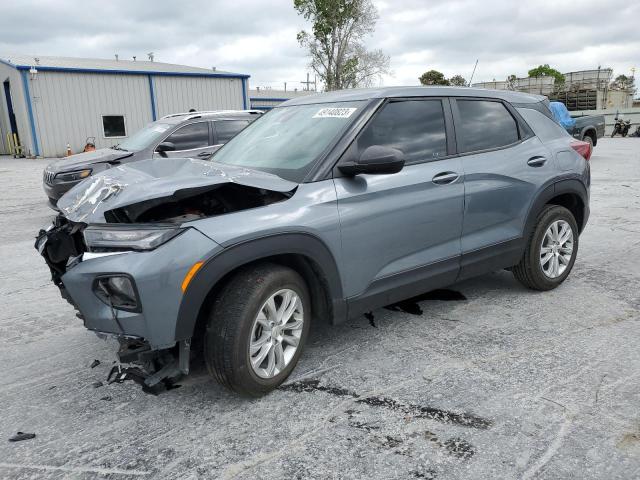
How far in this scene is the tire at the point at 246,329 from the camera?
106 inches

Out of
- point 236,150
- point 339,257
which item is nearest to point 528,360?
point 339,257

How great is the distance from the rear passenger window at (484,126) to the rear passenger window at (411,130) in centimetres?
22

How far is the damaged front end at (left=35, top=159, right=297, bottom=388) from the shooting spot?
8.24 ft

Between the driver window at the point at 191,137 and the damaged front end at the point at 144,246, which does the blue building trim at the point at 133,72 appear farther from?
the damaged front end at the point at 144,246

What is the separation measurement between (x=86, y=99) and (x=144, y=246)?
24948mm

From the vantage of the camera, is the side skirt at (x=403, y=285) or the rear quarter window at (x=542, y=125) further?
the rear quarter window at (x=542, y=125)

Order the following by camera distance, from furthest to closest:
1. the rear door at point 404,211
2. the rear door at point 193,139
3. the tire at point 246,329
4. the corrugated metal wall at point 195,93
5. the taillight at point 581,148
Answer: the corrugated metal wall at point 195,93 < the rear door at point 193,139 < the taillight at point 581,148 < the rear door at point 404,211 < the tire at point 246,329

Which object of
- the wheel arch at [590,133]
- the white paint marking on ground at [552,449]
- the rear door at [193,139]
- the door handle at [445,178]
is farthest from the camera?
the wheel arch at [590,133]

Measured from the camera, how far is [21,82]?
74.7 feet

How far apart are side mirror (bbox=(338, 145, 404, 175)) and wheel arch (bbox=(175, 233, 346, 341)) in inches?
20.0

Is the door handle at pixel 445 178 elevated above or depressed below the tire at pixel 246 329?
above

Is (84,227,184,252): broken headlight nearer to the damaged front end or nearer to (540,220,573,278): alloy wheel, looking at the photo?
the damaged front end

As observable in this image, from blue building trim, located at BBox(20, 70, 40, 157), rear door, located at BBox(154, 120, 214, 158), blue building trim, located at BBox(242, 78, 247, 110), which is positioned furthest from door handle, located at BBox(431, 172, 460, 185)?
blue building trim, located at BBox(242, 78, 247, 110)

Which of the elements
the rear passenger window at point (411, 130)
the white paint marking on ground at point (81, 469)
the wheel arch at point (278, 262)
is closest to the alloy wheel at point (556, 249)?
the rear passenger window at point (411, 130)
